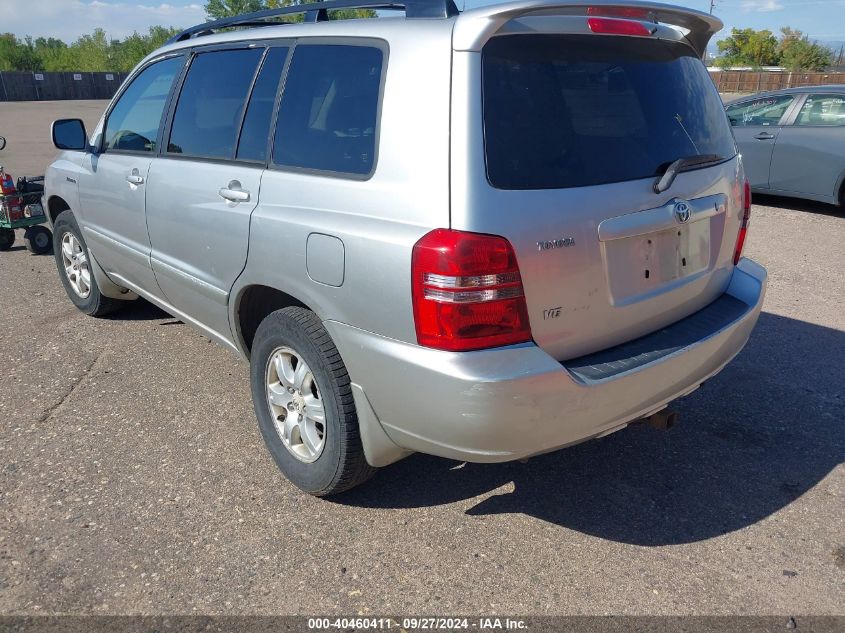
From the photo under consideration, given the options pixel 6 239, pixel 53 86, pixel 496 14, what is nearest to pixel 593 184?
pixel 496 14

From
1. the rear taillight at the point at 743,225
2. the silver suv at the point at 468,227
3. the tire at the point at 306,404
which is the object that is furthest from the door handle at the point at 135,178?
the rear taillight at the point at 743,225

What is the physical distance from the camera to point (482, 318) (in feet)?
7.57

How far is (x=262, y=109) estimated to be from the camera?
323cm

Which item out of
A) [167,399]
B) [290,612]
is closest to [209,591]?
[290,612]

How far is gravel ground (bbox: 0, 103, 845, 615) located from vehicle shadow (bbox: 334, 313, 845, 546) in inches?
0.4

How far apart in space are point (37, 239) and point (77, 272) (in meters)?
2.49

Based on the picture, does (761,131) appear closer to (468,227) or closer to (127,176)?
(127,176)

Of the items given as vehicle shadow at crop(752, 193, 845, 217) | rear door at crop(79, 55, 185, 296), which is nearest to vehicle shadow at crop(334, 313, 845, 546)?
rear door at crop(79, 55, 185, 296)

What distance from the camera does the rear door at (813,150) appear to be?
27.9 ft

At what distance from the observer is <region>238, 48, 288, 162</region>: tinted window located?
3174mm

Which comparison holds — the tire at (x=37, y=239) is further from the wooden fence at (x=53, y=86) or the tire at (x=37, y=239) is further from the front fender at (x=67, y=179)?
the wooden fence at (x=53, y=86)

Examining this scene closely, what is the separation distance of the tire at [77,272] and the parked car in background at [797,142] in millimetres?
7997

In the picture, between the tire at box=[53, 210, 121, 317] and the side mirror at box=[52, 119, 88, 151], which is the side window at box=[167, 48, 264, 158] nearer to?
the side mirror at box=[52, 119, 88, 151]

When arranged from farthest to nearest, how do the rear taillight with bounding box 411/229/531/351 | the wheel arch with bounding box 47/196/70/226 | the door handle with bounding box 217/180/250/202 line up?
the wheel arch with bounding box 47/196/70/226
the door handle with bounding box 217/180/250/202
the rear taillight with bounding box 411/229/531/351
